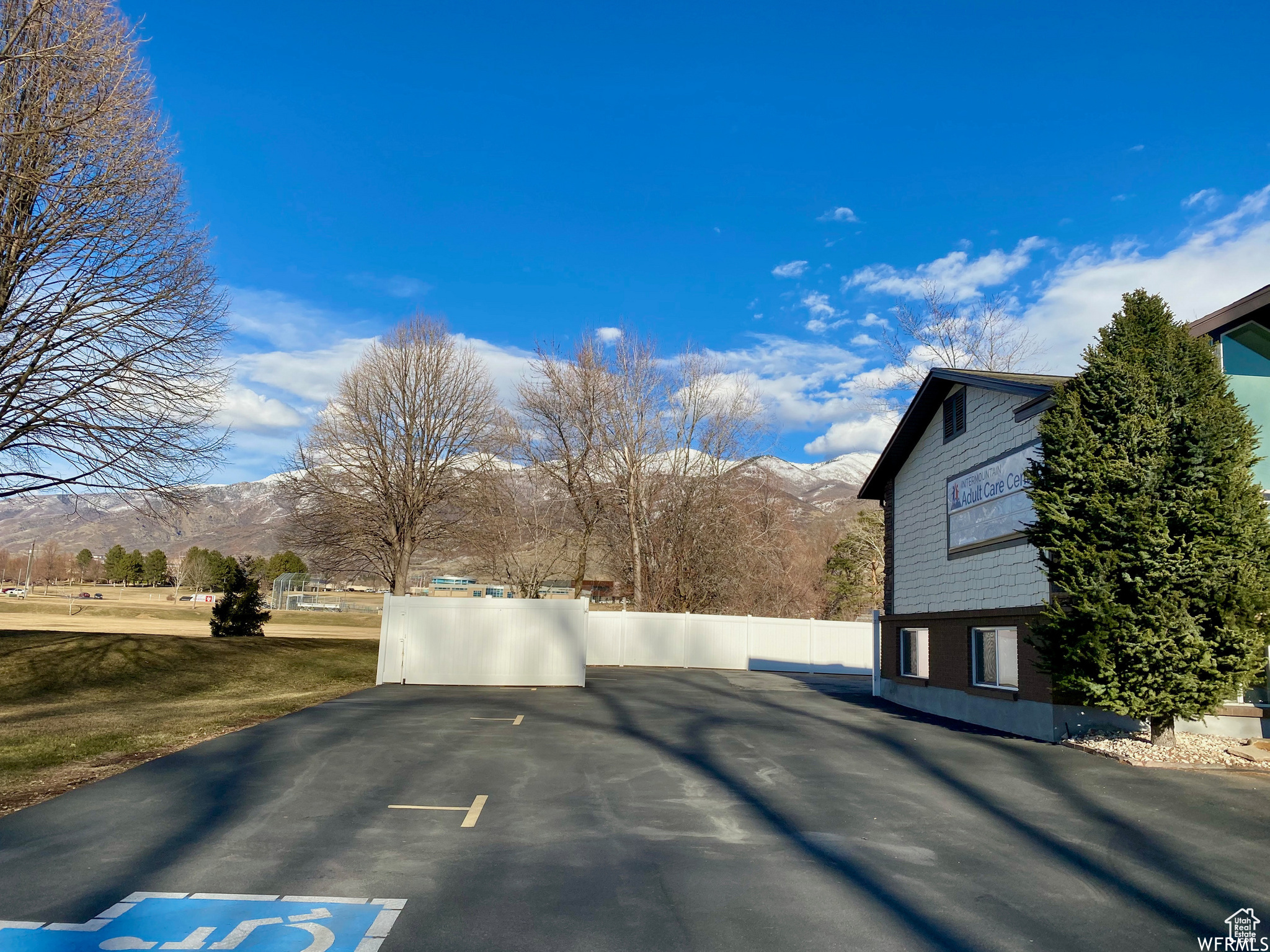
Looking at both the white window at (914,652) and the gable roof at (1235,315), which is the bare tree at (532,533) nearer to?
the white window at (914,652)

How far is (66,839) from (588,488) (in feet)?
114

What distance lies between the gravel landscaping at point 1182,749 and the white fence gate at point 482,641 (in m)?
13.2

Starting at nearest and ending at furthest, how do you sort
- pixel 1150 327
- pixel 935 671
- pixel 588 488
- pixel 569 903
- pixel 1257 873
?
pixel 569 903, pixel 1257 873, pixel 1150 327, pixel 935 671, pixel 588 488

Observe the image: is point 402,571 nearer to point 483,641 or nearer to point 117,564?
point 483,641

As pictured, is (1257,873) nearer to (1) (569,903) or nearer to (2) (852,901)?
(2) (852,901)

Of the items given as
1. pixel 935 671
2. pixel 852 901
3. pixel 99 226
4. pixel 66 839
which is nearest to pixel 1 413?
pixel 99 226

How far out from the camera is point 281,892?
5.89 metres

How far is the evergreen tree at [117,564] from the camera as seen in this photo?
146500mm

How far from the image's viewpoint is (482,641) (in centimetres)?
2234

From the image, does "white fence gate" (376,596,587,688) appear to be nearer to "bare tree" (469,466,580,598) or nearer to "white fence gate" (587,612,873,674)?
"white fence gate" (587,612,873,674)

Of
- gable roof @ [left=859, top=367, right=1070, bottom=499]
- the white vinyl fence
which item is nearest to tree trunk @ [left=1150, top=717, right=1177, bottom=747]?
gable roof @ [left=859, top=367, right=1070, bottom=499]

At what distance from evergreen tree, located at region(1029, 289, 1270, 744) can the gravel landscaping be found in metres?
0.33

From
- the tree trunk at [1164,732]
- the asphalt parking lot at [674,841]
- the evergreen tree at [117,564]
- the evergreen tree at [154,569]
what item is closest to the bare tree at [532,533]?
the asphalt parking lot at [674,841]

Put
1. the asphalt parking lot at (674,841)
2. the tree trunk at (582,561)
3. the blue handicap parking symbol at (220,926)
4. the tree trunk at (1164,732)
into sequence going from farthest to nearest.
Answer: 1. the tree trunk at (582,561)
2. the tree trunk at (1164,732)
3. the asphalt parking lot at (674,841)
4. the blue handicap parking symbol at (220,926)
